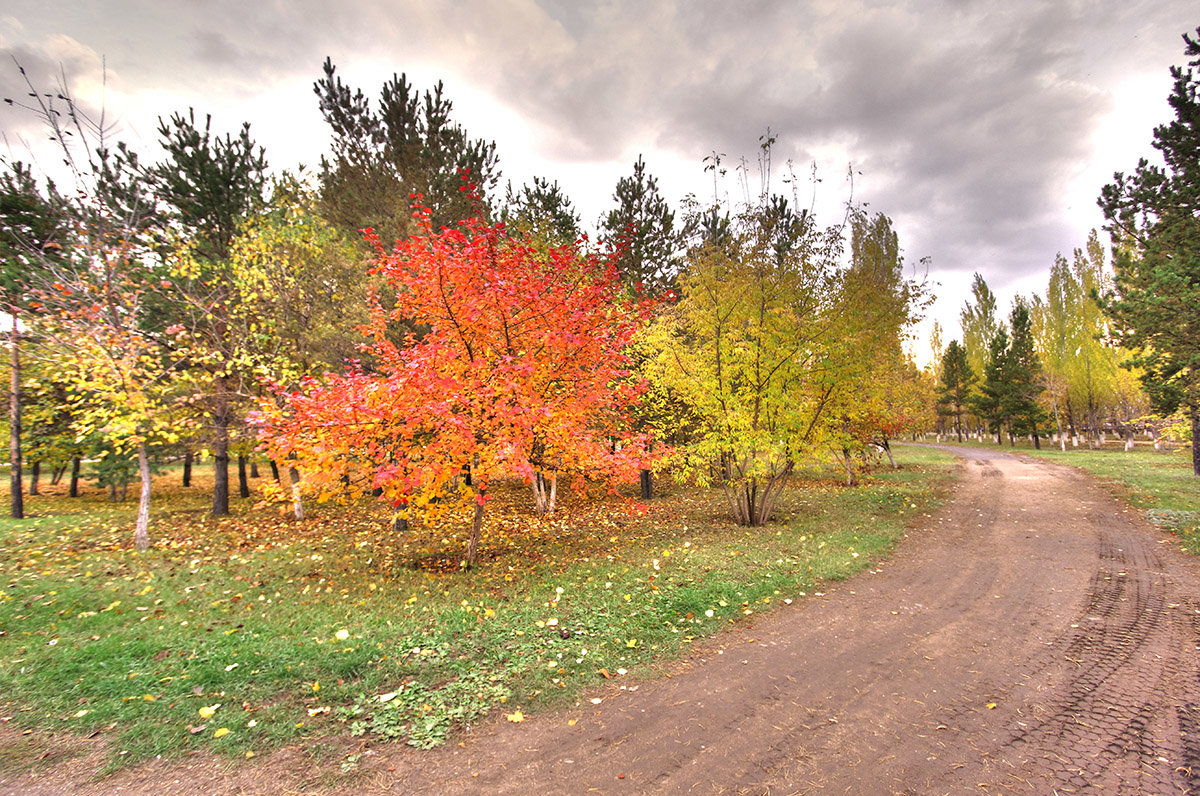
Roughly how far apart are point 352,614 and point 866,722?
626 centimetres

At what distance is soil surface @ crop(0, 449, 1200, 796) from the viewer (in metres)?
3.34

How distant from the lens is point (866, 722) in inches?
157

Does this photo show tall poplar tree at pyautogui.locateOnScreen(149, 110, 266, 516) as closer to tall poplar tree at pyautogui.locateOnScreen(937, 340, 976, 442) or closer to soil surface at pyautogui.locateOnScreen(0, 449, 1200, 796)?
soil surface at pyautogui.locateOnScreen(0, 449, 1200, 796)

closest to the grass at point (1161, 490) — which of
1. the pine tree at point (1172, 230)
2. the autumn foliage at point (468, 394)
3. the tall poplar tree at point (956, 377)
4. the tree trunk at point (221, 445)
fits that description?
the pine tree at point (1172, 230)

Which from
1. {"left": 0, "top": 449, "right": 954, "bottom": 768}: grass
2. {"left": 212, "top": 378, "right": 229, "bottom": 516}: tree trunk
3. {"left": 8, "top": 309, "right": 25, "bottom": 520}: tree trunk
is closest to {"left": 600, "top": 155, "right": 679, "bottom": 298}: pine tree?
{"left": 0, "top": 449, "right": 954, "bottom": 768}: grass

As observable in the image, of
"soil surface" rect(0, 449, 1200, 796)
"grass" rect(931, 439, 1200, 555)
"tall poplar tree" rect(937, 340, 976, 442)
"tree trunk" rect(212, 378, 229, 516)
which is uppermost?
"tall poplar tree" rect(937, 340, 976, 442)

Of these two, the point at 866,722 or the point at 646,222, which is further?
the point at 646,222

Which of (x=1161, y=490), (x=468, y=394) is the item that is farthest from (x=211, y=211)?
(x=1161, y=490)

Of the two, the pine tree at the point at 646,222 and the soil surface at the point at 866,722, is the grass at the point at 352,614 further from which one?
the pine tree at the point at 646,222

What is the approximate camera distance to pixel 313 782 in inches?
133

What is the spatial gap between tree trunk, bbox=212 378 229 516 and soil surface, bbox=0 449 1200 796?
10946 millimetres

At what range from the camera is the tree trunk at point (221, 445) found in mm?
12844

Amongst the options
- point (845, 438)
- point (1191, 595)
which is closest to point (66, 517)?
point (845, 438)

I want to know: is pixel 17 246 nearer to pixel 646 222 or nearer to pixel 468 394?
pixel 468 394
